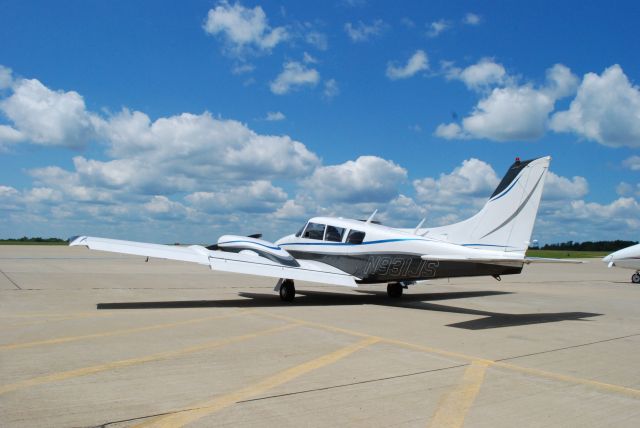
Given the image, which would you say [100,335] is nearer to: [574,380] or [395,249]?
[574,380]

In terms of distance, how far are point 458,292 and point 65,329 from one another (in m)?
15.5

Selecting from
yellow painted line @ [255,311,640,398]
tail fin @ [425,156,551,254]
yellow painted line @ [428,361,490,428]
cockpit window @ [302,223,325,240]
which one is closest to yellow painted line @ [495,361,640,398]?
yellow painted line @ [255,311,640,398]

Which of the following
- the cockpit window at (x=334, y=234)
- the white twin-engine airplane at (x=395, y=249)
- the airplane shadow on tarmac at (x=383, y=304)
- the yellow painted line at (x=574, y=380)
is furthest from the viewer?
the cockpit window at (x=334, y=234)

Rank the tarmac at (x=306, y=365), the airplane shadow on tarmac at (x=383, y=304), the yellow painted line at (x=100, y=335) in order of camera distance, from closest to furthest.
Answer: the tarmac at (x=306, y=365), the yellow painted line at (x=100, y=335), the airplane shadow on tarmac at (x=383, y=304)

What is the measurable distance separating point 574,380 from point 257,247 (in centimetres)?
1118

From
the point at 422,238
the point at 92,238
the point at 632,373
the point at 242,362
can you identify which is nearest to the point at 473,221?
the point at 422,238

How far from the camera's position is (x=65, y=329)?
32.3 feet

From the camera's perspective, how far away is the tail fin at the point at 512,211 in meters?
14.5

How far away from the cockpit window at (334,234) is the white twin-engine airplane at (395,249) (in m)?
0.03

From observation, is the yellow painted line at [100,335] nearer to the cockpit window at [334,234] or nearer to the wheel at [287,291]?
the wheel at [287,291]

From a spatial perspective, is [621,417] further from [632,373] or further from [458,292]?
[458,292]

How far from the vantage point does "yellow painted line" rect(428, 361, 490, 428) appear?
17.0 feet

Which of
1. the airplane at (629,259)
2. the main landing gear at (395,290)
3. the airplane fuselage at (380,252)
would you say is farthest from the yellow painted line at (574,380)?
the airplane at (629,259)

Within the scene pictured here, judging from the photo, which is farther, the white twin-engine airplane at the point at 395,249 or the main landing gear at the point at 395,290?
the main landing gear at the point at 395,290
